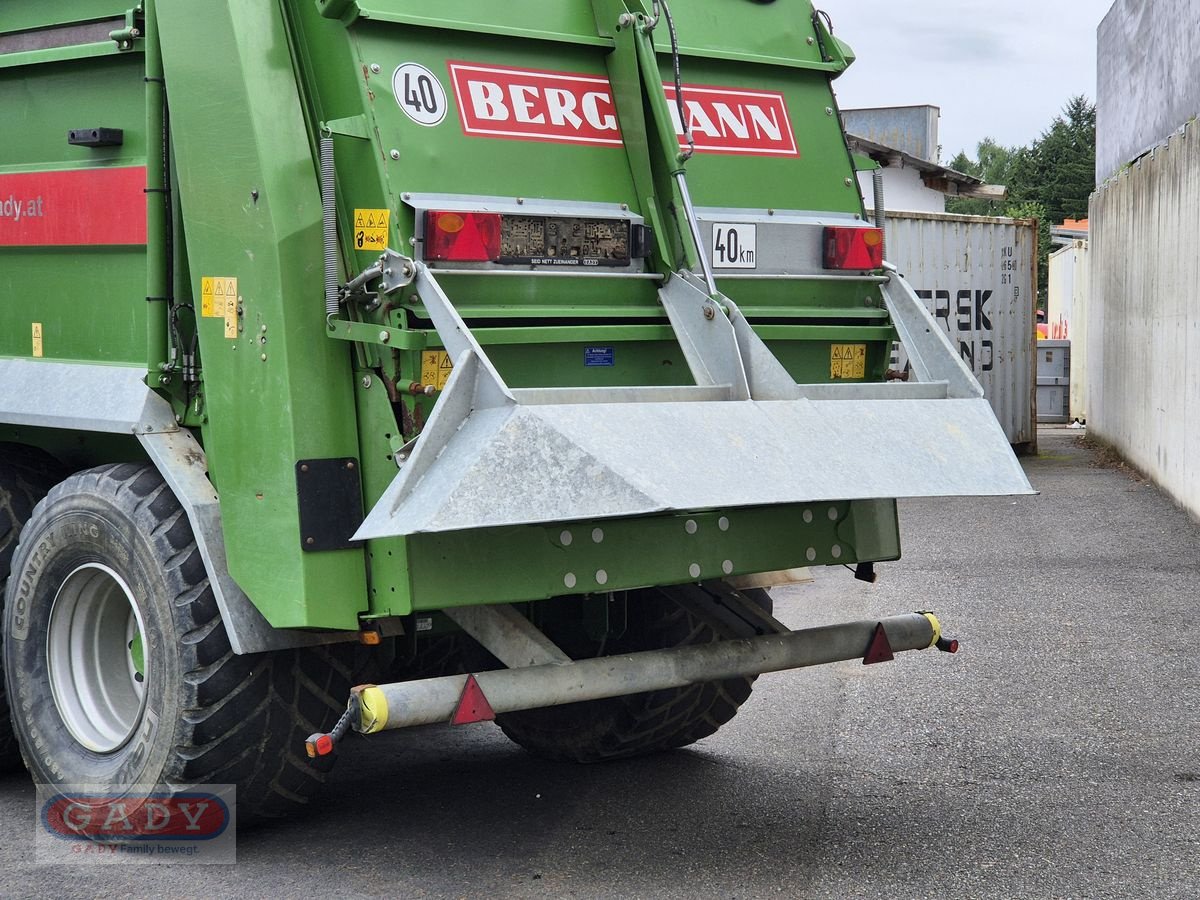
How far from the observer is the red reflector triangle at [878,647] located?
532 cm

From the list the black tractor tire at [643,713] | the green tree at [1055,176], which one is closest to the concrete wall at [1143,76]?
the black tractor tire at [643,713]

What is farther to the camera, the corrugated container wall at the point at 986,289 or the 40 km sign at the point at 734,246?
the corrugated container wall at the point at 986,289

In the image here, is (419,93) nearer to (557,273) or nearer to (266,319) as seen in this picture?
(557,273)

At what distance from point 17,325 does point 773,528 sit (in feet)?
9.79

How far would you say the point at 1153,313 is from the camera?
625 inches

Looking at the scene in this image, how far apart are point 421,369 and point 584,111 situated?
1163mm

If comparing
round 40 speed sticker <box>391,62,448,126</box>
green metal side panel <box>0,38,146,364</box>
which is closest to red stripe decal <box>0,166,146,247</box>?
green metal side panel <box>0,38,146,364</box>

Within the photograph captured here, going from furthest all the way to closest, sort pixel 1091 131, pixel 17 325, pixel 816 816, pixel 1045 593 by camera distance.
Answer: pixel 1091 131
pixel 1045 593
pixel 17 325
pixel 816 816

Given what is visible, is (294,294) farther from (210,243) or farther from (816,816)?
(816,816)

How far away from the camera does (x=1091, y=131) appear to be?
7538cm

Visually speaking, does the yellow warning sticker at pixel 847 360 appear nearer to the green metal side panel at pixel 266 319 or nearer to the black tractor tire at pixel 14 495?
the green metal side panel at pixel 266 319

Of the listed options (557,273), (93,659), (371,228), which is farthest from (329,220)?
(93,659)

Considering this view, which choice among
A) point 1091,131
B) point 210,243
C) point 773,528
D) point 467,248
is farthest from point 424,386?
point 1091,131

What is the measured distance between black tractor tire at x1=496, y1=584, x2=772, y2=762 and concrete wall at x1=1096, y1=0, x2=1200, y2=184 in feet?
33.8
